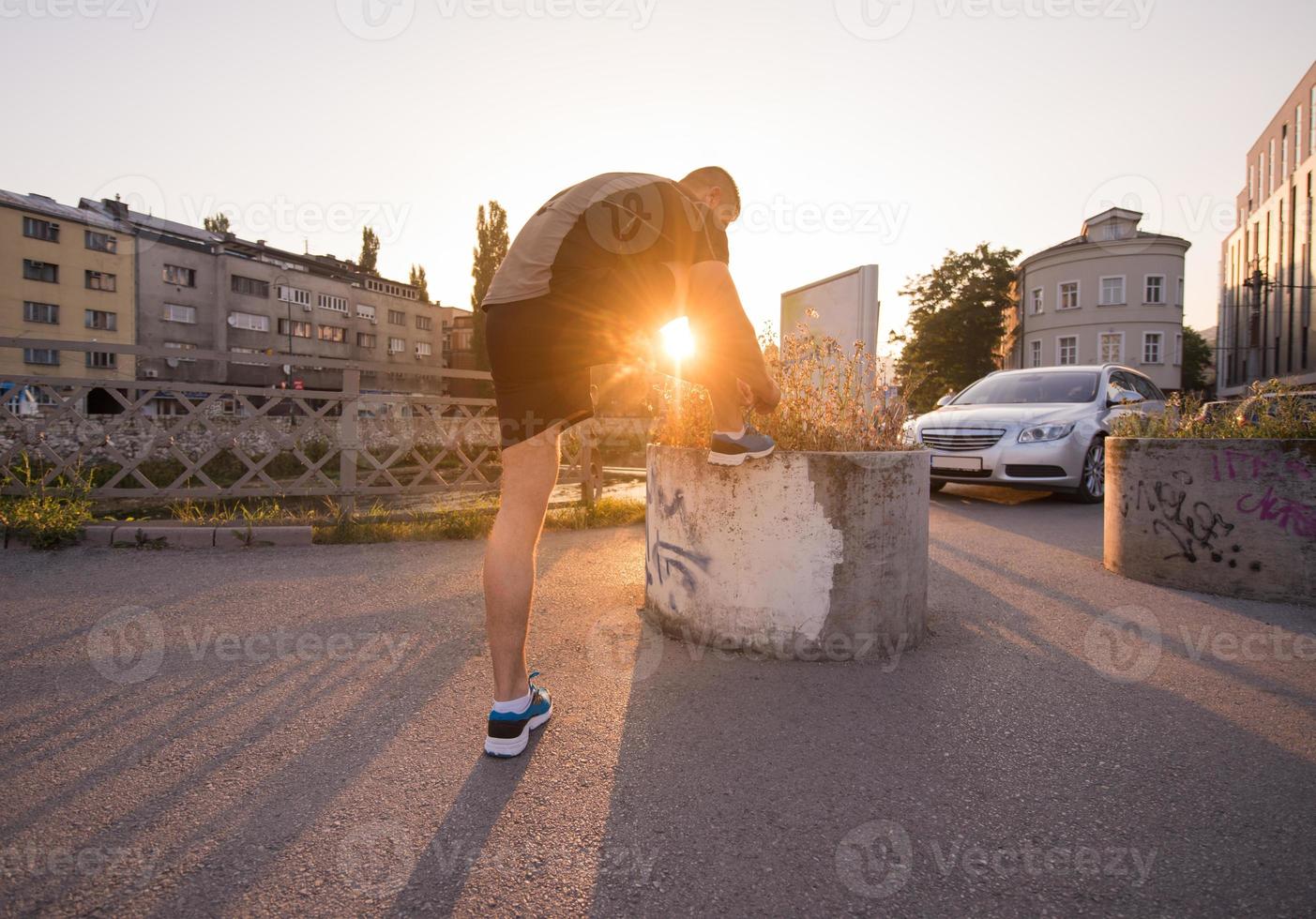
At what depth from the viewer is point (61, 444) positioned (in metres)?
6.28

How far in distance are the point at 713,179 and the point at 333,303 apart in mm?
62146

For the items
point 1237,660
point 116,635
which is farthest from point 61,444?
point 1237,660

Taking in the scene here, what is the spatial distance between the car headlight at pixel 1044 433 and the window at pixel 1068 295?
41.8 metres

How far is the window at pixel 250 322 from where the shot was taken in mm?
49844

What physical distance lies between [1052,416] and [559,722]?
7.53m

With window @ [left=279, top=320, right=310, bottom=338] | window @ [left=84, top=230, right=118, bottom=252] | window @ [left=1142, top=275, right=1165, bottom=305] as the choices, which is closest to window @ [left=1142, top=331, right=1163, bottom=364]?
window @ [left=1142, top=275, right=1165, bottom=305]

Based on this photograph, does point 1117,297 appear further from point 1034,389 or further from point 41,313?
point 41,313

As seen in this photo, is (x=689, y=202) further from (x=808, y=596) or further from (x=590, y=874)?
(x=590, y=874)

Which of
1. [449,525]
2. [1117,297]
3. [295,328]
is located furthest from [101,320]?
[1117,297]

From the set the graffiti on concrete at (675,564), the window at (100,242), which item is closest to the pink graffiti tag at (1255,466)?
the graffiti on concrete at (675,564)

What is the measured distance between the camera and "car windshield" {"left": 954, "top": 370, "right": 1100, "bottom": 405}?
8688 millimetres

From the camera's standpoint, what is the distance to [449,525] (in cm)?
590

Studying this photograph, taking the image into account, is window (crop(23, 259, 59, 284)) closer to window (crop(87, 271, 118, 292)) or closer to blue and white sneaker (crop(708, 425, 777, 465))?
window (crop(87, 271, 118, 292))

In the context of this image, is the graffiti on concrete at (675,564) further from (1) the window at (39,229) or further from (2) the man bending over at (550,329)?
(1) the window at (39,229)
